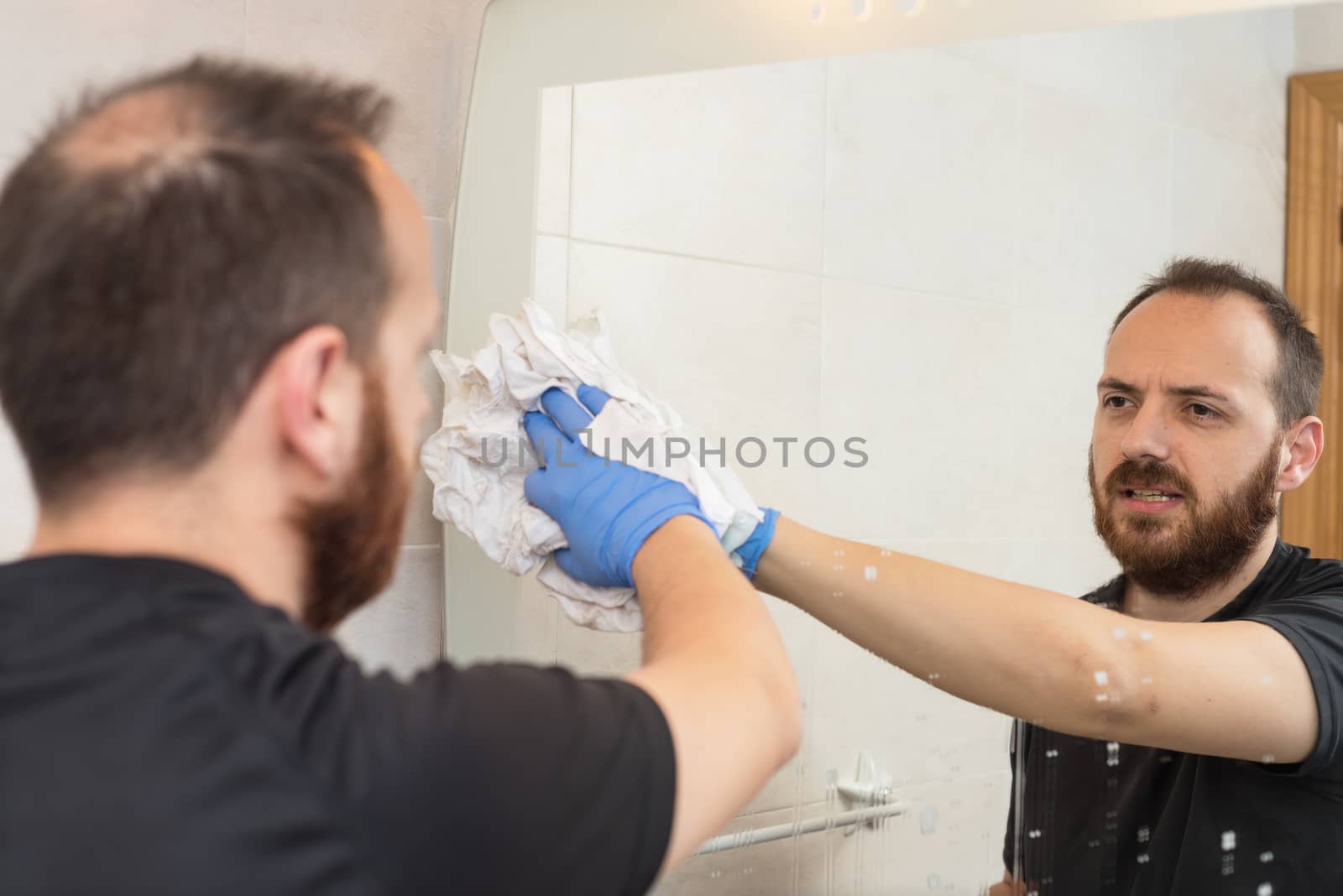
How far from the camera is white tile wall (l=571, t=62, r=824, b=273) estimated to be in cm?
93

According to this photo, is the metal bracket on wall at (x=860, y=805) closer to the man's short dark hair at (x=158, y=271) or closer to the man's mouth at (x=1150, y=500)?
the man's mouth at (x=1150, y=500)

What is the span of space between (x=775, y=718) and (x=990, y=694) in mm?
288

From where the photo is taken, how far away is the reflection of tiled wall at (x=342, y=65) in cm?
100

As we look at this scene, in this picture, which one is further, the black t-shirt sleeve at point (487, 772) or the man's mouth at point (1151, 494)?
the man's mouth at point (1151, 494)

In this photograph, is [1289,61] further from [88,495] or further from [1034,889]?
[88,495]

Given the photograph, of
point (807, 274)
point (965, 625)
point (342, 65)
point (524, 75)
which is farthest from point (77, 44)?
point (965, 625)

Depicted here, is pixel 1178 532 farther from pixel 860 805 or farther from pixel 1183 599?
pixel 860 805

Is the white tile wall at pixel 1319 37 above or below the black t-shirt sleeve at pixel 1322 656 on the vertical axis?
above

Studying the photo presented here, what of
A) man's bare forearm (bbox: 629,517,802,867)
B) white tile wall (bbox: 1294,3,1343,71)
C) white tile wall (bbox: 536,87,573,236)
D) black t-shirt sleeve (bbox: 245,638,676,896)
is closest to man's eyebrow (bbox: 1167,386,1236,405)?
white tile wall (bbox: 1294,3,1343,71)

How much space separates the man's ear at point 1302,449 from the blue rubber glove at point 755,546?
347 millimetres

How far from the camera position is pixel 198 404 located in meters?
0.48

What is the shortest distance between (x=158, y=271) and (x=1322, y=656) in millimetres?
726

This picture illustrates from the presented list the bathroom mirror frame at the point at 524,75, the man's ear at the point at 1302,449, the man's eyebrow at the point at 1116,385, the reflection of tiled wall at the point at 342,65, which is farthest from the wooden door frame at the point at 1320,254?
the reflection of tiled wall at the point at 342,65

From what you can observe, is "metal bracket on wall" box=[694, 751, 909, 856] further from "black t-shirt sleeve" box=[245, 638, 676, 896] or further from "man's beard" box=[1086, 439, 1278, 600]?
"black t-shirt sleeve" box=[245, 638, 676, 896]
